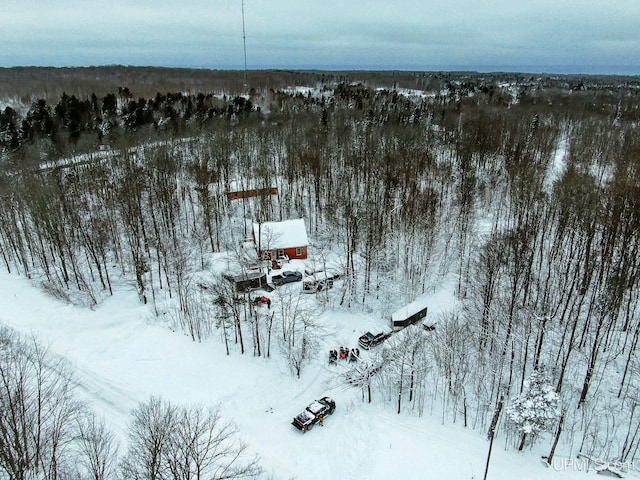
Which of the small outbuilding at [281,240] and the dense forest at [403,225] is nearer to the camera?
the dense forest at [403,225]

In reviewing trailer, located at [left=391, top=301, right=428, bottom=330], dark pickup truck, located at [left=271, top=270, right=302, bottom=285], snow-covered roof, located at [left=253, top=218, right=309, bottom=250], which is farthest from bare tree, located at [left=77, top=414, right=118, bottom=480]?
snow-covered roof, located at [left=253, top=218, right=309, bottom=250]

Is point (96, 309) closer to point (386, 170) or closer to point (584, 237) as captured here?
point (386, 170)

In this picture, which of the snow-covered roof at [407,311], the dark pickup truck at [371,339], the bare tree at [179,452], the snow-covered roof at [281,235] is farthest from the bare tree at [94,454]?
the snow-covered roof at [281,235]

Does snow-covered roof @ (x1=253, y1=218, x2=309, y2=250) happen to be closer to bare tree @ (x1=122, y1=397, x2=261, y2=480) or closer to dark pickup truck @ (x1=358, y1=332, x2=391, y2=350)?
dark pickup truck @ (x1=358, y1=332, x2=391, y2=350)

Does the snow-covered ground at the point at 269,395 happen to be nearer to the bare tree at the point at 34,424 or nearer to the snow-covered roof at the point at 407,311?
the snow-covered roof at the point at 407,311

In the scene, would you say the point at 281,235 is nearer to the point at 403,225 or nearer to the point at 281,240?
the point at 281,240

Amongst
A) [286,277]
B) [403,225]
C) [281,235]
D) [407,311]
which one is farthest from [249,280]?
[403,225]

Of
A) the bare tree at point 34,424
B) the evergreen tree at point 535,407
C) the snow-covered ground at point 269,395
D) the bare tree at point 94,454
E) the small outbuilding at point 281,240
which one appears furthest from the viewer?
the small outbuilding at point 281,240
